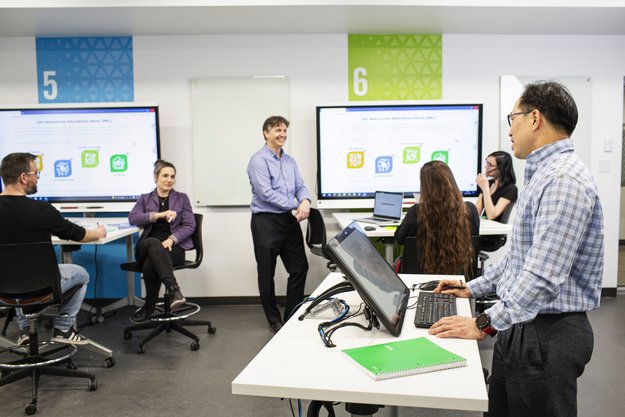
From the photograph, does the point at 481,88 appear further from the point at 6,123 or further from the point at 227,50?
the point at 6,123

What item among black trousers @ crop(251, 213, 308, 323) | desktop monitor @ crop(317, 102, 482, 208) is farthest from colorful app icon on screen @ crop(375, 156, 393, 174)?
black trousers @ crop(251, 213, 308, 323)

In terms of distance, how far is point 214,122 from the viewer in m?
4.84

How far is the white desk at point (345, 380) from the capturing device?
3.79ft

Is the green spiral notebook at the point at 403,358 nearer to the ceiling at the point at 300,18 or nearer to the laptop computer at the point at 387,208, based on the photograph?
the laptop computer at the point at 387,208

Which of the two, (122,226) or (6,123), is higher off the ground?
(6,123)

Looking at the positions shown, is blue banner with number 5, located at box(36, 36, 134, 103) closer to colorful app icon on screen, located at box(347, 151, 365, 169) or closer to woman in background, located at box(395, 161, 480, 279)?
colorful app icon on screen, located at box(347, 151, 365, 169)

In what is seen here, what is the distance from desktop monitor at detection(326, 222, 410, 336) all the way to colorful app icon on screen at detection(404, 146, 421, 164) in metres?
2.99

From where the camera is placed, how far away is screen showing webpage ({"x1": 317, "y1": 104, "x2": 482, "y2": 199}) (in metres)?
4.75

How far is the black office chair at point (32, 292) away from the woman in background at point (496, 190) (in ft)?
10.0

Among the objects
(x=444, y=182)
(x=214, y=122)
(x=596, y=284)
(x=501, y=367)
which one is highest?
(x=214, y=122)

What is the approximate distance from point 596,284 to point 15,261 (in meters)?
2.72

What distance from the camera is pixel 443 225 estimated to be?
9.04ft

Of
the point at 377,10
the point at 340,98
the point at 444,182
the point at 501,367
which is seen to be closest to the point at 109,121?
the point at 340,98

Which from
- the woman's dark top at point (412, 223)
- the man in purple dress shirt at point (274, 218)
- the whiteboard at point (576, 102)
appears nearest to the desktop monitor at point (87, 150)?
the man in purple dress shirt at point (274, 218)
